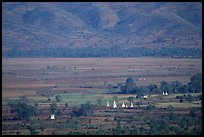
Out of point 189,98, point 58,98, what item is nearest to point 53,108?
point 58,98

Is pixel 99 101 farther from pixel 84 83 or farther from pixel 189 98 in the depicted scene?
pixel 84 83

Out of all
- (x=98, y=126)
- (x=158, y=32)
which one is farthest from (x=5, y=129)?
(x=158, y=32)

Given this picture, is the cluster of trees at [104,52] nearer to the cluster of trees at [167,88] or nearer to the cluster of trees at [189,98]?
the cluster of trees at [167,88]

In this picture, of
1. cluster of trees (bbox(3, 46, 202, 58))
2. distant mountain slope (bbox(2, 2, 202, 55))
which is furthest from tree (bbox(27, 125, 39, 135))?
distant mountain slope (bbox(2, 2, 202, 55))

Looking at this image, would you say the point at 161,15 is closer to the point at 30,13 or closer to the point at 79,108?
the point at 30,13

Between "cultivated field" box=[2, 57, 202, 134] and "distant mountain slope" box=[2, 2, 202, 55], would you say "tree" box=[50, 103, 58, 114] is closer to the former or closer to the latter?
"cultivated field" box=[2, 57, 202, 134]
